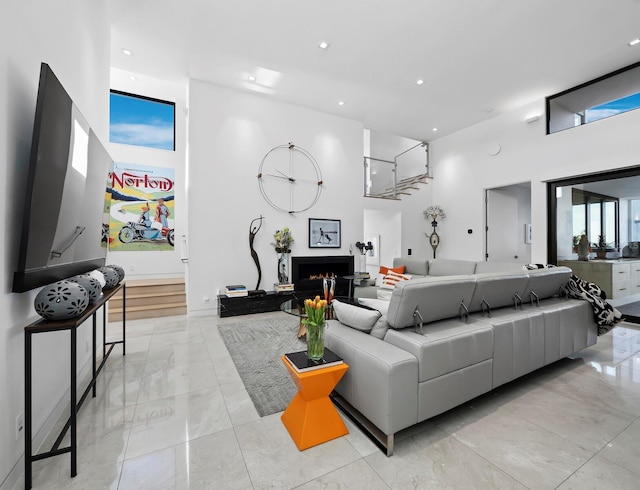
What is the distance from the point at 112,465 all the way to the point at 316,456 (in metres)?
1.15

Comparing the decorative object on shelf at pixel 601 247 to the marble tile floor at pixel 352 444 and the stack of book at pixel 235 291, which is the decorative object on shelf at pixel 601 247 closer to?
the marble tile floor at pixel 352 444

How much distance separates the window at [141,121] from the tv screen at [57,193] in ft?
15.7

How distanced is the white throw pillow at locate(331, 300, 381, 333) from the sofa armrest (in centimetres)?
16

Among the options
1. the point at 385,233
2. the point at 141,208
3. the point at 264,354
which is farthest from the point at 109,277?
the point at 385,233

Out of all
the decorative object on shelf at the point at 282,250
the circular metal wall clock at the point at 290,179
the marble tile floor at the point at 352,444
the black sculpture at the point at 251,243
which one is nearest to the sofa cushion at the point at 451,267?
the marble tile floor at the point at 352,444

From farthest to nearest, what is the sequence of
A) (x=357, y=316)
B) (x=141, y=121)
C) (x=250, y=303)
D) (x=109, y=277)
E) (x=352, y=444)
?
1. (x=141, y=121)
2. (x=250, y=303)
3. (x=109, y=277)
4. (x=357, y=316)
5. (x=352, y=444)

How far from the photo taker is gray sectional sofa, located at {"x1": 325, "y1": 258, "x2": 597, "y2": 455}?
1674mm

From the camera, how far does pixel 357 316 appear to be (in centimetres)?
215

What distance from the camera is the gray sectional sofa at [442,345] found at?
1674 millimetres

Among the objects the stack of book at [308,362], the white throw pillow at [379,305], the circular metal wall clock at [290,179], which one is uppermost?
the circular metal wall clock at [290,179]

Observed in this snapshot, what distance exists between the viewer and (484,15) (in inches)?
137

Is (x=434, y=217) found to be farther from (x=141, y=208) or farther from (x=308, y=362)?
(x=141, y=208)

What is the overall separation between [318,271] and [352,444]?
171 inches

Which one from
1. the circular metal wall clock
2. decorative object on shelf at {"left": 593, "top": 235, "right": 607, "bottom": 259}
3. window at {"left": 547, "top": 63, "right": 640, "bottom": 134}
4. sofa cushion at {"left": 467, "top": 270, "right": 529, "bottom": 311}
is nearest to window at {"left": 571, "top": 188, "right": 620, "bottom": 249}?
decorative object on shelf at {"left": 593, "top": 235, "right": 607, "bottom": 259}
